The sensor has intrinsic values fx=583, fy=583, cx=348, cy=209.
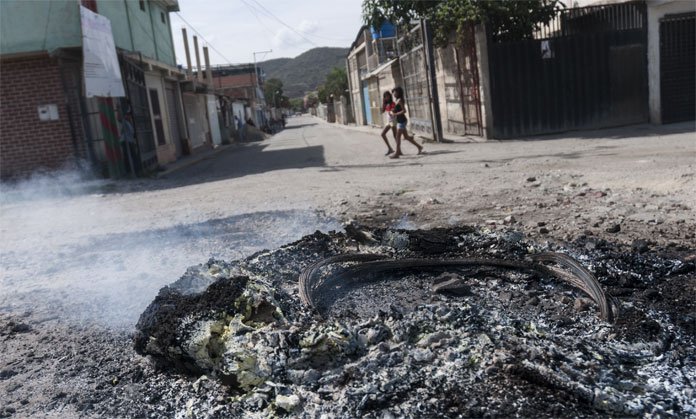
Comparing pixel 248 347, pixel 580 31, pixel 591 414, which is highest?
pixel 580 31

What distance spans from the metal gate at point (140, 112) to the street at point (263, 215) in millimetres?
2436

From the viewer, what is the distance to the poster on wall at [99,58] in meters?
10.8

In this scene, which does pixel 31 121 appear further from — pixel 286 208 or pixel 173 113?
pixel 173 113

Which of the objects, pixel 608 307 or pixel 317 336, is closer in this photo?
pixel 317 336

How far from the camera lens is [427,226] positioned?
5.70 m

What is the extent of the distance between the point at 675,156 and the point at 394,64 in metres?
13.7

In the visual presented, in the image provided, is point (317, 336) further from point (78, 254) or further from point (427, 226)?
point (78, 254)

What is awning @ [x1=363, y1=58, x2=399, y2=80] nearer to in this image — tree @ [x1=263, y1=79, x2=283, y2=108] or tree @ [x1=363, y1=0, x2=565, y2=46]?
tree @ [x1=363, y1=0, x2=565, y2=46]

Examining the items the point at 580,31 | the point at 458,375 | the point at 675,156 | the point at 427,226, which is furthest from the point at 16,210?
the point at 580,31

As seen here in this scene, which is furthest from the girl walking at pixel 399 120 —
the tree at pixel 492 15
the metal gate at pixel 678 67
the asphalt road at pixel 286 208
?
the metal gate at pixel 678 67

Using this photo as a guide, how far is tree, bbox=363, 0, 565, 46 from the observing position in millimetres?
12602

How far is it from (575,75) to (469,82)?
2418 millimetres

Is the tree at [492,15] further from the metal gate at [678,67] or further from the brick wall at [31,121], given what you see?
the brick wall at [31,121]

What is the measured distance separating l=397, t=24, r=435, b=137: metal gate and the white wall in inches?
197
